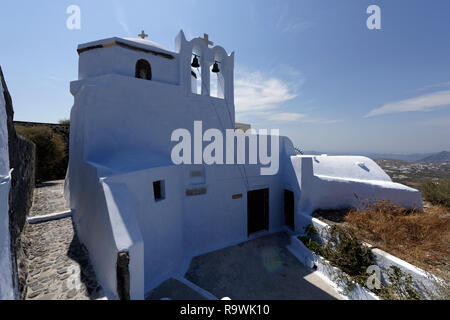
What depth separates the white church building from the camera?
13.8 ft

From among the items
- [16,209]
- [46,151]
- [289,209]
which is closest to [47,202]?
[16,209]

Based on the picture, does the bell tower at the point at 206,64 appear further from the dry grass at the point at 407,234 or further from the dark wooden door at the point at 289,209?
the dry grass at the point at 407,234

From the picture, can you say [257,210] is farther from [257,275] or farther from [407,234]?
[407,234]

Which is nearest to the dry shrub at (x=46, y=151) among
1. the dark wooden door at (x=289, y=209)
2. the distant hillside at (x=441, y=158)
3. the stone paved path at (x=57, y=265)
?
the stone paved path at (x=57, y=265)

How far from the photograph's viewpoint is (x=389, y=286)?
5020 mm

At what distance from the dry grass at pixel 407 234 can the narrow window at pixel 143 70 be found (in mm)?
9776

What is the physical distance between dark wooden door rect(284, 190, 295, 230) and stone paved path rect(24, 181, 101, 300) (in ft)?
26.8

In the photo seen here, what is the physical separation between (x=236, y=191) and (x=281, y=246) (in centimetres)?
316

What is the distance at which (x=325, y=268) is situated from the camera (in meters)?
6.40

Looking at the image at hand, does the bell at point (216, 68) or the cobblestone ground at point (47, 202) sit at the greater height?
the bell at point (216, 68)

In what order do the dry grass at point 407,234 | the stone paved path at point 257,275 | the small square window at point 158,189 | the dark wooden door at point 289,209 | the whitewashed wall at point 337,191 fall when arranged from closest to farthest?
the dry grass at point 407,234
the stone paved path at point 257,275
the small square window at point 158,189
the whitewashed wall at point 337,191
the dark wooden door at point 289,209

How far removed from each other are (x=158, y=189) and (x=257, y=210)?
5351 millimetres

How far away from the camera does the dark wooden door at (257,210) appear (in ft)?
30.3
